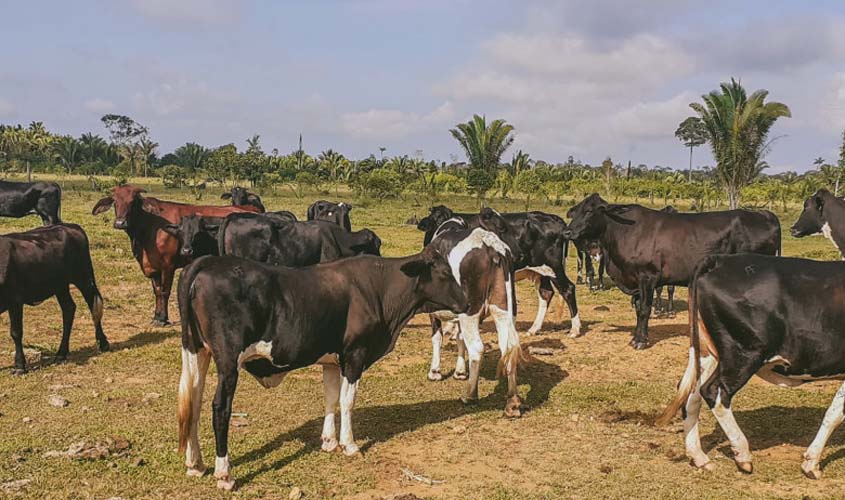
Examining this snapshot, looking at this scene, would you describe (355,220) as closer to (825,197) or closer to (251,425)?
(825,197)

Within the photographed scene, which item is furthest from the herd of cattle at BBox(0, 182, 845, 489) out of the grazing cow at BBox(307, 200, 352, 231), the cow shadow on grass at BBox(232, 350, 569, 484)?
the grazing cow at BBox(307, 200, 352, 231)

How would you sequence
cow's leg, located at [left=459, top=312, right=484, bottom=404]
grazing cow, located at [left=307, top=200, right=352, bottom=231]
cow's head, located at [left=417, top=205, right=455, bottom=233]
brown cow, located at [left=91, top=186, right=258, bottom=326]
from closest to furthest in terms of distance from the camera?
cow's leg, located at [left=459, top=312, right=484, bottom=404] < cow's head, located at [left=417, top=205, right=455, bottom=233] < brown cow, located at [left=91, top=186, right=258, bottom=326] < grazing cow, located at [left=307, top=200, right=352, bottom=231]

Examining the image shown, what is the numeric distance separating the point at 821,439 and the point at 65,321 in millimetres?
9594

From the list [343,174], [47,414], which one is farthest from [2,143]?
[47,414]

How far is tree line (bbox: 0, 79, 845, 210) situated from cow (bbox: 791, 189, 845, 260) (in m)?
24.7

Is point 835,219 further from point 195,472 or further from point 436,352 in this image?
point 195,472

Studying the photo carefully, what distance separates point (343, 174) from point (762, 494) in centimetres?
6023

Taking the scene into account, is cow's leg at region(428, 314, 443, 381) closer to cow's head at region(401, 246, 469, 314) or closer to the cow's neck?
cow's head at region(401, 246, 469, 314)

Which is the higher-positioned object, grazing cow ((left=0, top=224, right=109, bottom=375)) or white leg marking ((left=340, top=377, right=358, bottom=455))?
grazing cow ((left=0, top=224, right=109, bottom=375))

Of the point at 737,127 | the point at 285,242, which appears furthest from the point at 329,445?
the point at 737,127

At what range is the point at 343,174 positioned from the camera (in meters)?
64.9

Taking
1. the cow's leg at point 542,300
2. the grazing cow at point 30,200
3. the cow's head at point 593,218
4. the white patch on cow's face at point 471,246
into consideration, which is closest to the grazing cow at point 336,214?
the cow's leg at point 542,300

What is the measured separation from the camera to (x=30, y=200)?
67.5 ft

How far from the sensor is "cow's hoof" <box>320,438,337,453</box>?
7082 mm
